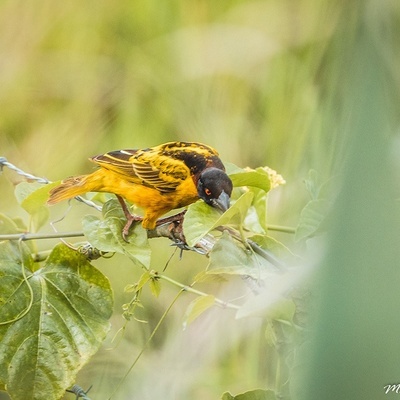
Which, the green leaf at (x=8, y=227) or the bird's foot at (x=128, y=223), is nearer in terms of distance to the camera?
the bird's foot at (x=128, y=223)

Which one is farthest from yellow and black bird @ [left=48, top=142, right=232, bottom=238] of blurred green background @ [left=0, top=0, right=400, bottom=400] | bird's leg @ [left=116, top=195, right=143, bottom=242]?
blurred green background @ [left=0, top=0, right=400, bottom=400]

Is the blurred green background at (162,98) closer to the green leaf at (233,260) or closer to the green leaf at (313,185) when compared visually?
the green leaf at (313,185)

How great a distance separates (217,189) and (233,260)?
0.16 ft

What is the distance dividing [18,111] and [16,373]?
67 centimetres

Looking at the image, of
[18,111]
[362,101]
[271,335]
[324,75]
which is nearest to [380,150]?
[362,101]

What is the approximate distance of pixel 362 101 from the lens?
169 mm

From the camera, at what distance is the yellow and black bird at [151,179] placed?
479 mm

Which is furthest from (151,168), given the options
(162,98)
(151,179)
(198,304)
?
(162,98)

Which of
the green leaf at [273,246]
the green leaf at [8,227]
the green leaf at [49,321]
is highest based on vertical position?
the green leaf at [273,246]

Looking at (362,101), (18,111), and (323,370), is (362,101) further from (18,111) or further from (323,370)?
(18,111)

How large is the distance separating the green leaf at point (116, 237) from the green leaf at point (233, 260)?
0.22 feet

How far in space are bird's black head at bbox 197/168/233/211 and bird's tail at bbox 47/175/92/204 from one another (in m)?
0.11

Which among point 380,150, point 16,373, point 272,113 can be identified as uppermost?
point 380,150

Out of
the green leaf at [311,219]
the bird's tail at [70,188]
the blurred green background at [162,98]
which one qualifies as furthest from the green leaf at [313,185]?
the blurred green background at [162,98]
